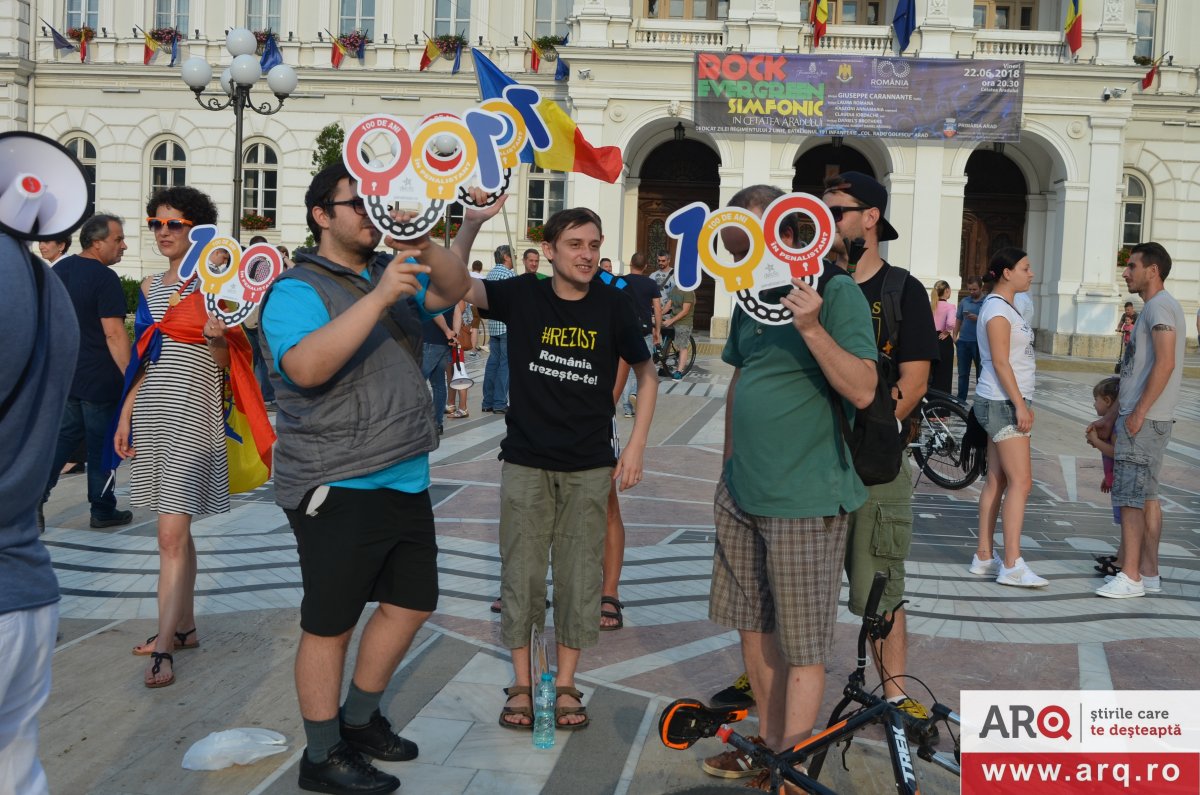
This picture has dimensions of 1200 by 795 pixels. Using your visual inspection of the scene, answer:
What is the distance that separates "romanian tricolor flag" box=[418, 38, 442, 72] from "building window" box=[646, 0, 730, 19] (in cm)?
553

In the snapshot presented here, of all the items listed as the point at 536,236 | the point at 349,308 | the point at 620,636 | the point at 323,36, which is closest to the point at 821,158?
the point at 536,236

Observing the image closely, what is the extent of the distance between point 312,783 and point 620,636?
6.83 ft

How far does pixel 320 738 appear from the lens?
3.66m

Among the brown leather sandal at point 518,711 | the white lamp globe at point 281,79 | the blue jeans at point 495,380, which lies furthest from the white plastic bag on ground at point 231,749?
the white lamp globe at point 281,79

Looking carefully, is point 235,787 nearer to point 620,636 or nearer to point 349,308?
point 349,308

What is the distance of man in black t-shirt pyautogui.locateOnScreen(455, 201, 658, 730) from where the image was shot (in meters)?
4.40

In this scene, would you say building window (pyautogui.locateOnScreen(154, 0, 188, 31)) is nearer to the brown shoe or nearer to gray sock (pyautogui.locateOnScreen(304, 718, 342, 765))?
gray sock (pyautogui.locateOnScreen(304, 718, 342, 765))

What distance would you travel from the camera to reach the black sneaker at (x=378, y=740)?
3.90 meters

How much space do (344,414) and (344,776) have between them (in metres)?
1.17

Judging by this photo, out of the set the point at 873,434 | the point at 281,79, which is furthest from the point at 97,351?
the point at 281,79

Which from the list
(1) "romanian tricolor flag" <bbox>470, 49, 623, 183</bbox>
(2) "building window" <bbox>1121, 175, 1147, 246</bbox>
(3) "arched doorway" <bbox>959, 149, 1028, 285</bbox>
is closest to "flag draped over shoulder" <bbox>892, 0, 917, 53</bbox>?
(3) "arched doorway" <bbox>959, 149, 1028, 285</bbox>

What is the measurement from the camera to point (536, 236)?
28.7 meters

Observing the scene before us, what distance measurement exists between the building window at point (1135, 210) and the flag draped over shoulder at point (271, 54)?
2187cm

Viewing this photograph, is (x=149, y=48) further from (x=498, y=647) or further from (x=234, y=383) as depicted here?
(x=498, y=647)
